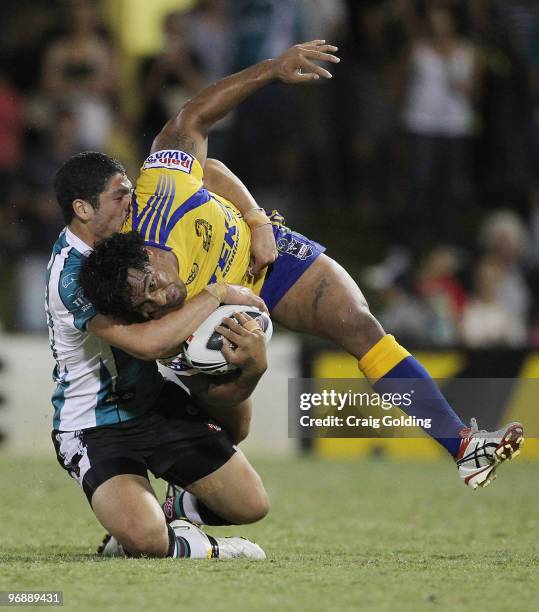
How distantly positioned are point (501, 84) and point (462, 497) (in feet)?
17.1

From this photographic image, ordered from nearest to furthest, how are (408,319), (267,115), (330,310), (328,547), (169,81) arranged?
(330,310)
(328,547)
(408,319)
(169,81)
(267,115)

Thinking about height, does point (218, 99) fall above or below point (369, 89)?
below

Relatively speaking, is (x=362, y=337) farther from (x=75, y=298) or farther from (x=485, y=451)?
→ (x=75, y=298)

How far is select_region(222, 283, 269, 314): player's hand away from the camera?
537 centimetres

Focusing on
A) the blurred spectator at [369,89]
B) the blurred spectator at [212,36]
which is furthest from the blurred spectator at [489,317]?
the blurred spectator at [212,36]

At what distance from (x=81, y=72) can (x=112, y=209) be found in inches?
220

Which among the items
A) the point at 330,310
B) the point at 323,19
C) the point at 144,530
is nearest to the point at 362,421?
the point at 330,310

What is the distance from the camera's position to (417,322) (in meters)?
9.90

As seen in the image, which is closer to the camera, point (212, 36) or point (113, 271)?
point (113, 271)

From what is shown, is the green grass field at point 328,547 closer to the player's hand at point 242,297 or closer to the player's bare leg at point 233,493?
the player's bare leg at point 233,493

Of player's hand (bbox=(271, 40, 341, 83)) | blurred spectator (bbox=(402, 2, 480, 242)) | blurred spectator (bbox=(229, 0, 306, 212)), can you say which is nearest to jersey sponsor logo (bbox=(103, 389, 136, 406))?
player's hand (bbox=(271, 40, 341, 83))

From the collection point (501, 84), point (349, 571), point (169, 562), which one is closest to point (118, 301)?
point (169, 562)

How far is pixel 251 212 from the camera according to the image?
19.1 feet

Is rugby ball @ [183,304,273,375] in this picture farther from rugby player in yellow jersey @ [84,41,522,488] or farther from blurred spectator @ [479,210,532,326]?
blurred spectator @ [479,210,532,326]
